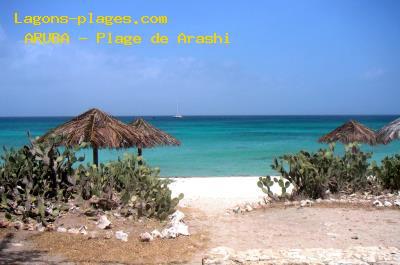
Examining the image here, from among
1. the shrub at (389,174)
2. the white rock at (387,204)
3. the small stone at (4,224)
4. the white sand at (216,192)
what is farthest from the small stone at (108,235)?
the shrub at (389,174)

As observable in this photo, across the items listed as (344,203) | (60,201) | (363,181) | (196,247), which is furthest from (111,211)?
(363,181)

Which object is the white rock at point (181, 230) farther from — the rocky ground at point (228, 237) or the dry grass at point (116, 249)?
the dry grass at point (116, 249)

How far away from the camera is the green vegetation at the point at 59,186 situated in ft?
22.9

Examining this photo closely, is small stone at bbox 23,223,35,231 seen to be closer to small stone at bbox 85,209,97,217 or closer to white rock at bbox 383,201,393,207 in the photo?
small stone at bbox 85,209,97,217

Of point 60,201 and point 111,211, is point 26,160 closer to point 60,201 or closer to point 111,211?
point 60,201

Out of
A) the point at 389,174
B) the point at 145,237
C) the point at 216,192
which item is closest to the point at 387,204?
the point at 389,174

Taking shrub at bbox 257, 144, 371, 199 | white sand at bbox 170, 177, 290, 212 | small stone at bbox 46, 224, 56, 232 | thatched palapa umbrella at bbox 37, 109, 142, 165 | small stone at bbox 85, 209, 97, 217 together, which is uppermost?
thatched palapa umbrella at bbox 37, 109, 142, 165

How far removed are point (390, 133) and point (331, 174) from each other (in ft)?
10.2

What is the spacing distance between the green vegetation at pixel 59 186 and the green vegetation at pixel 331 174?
2472 millimetres

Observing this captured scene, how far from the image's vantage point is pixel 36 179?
740cm

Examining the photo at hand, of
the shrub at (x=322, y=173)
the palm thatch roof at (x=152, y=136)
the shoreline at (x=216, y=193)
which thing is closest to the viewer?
the shrub at (x=322, y=173)

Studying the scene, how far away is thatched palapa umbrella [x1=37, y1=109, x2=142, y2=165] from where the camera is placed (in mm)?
10031

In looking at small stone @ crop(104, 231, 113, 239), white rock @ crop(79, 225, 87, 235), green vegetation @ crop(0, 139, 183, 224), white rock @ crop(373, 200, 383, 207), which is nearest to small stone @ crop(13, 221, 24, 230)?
green vegetation @ crop(0, 139, 183, 224)

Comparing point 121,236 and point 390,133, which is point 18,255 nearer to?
point 121,236
